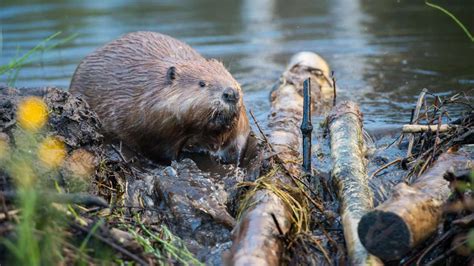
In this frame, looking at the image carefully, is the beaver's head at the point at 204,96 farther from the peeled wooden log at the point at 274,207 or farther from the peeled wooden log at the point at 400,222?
the peeled wooden log at the point at 400,222

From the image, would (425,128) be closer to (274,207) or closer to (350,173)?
(350,173)

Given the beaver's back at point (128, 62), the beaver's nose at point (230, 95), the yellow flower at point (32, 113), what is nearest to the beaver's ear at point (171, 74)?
the beaver's back at point (128, 62)

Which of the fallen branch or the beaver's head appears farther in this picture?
the beaver's head

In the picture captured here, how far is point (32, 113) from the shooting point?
315 cm

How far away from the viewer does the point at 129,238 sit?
2.39m

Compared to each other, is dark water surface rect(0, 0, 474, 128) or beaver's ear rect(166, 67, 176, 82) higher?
beaver's ear rect(166, 67, 176, 82)

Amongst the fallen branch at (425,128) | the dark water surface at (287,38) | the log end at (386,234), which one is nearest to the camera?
the log end at (386,234)

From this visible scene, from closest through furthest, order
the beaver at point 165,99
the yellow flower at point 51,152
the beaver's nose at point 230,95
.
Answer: the yellow flower at point 51,152 < the beaver's nose at point 230,95 < the beaver at point 165,99

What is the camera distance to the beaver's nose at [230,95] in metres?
4.09

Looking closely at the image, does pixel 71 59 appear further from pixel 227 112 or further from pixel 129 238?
pixel 129 238

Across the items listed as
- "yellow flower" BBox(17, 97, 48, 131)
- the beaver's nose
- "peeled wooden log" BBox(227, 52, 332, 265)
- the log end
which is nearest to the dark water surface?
"peeled wooden log" BBox(227, 52, 332, 265)

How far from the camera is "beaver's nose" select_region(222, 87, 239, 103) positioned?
4.09m

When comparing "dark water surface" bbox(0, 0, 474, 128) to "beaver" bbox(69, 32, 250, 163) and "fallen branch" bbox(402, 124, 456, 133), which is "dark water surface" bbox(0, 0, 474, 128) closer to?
"beaver" bbox(69, 32, 250, 163)

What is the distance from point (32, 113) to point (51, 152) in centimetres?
19
